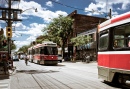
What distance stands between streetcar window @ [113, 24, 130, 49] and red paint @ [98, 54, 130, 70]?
1.41 feet

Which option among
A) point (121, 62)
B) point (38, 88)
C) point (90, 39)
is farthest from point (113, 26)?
point (90, 39)

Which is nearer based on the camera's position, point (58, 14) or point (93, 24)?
point (58, 14)

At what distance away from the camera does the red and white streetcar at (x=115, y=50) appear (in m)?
10.4

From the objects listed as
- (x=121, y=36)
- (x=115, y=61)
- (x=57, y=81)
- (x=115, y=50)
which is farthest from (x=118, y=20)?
(x=57, y=81)

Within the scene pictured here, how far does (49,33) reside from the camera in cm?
6631

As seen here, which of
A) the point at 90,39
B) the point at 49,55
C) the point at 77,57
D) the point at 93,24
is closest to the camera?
the point at 49,55

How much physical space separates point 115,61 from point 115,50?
487mm

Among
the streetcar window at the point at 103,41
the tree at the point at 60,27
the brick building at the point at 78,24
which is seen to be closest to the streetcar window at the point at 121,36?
the streetcar window at the point at 103,41

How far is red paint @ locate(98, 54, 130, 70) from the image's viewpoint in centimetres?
1023

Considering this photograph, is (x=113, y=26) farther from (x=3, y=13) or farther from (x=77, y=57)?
(x=77, y=57)

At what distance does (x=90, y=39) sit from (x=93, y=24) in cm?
1761

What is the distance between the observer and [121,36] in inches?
426

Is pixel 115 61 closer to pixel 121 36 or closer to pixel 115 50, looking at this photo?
pixel 115 50

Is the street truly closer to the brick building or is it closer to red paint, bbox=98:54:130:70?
red paint, bbox=98:54:130:70
